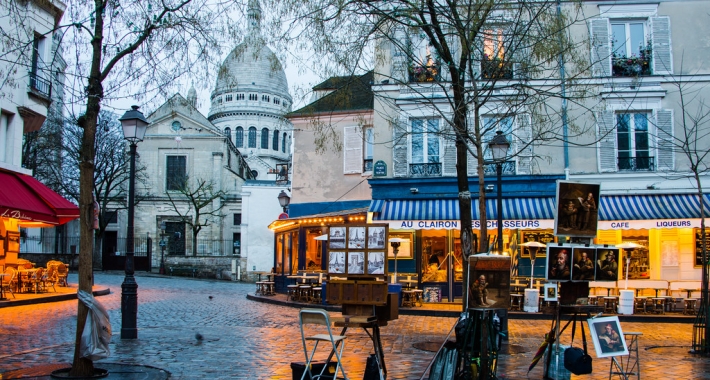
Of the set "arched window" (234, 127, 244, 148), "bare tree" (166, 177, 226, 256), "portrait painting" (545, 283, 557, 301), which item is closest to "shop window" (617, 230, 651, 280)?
"portrait painting" (545, 283, 557, 301)

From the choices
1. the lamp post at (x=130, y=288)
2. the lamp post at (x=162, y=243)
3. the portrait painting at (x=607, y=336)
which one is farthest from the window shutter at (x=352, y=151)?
the lamp post at (x=162, y=243)

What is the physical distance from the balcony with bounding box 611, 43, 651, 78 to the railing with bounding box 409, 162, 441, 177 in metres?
5.80

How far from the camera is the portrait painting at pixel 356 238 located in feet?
26.7

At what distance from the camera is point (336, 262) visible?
26.7 feet

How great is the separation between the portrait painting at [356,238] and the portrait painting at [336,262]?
0.56 ft

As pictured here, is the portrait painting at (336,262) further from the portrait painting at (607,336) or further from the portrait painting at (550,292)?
the portrait painting at (550,292)

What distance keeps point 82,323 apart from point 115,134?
36.3 metres

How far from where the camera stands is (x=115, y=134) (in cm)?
4147

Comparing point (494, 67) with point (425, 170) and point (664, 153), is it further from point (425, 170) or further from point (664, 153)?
point (664, 153)

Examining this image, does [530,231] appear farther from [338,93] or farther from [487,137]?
[338,93]

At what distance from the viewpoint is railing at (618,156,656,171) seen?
19.0 meters

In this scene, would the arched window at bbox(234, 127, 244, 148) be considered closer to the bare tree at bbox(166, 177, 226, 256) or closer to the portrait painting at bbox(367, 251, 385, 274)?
the bare tree at bbox(166, 177, 226, 256)

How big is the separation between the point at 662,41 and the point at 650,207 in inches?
194

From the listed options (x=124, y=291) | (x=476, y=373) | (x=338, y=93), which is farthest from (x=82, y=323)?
(x=338, y=93)
